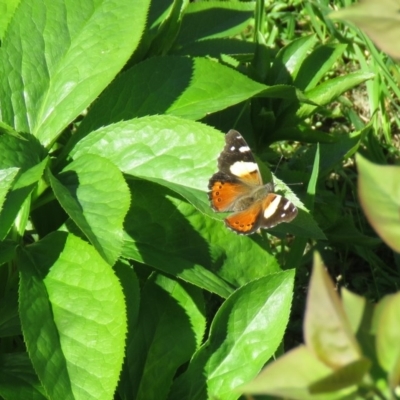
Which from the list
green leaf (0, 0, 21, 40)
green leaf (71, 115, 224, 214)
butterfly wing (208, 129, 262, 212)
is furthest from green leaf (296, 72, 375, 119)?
green leaf (0, 0, 21, 40)

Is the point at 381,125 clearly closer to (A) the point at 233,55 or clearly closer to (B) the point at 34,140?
(A) the point at 233,55

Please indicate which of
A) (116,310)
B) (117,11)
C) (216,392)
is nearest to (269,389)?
(116,310)

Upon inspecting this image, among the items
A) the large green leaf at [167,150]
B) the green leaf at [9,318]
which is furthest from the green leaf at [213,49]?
the green leaf at [9,318]

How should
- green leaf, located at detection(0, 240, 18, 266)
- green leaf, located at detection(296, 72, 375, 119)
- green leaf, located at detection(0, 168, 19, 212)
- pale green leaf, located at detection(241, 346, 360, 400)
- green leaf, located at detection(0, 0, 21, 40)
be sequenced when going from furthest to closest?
green leaf, located at detection(296, 72, 375, 119) < green leaf, located at detection(0, 0, 21, 40) < green leaf, located at detection(0, 240, 18, 266) < green leaf, located at detection(0, 168, 19, 212) < pale green leaf, located at detection(241, 346, 360, 400)

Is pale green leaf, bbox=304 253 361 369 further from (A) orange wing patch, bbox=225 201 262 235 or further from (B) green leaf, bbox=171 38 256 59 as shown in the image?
(B) green leaf, bbox=171 38 256 59

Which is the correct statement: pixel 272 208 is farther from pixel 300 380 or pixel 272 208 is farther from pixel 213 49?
pixel 300 380

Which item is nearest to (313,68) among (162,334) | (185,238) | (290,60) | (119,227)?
(290,60)

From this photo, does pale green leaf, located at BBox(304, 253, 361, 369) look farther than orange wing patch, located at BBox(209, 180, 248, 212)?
No
